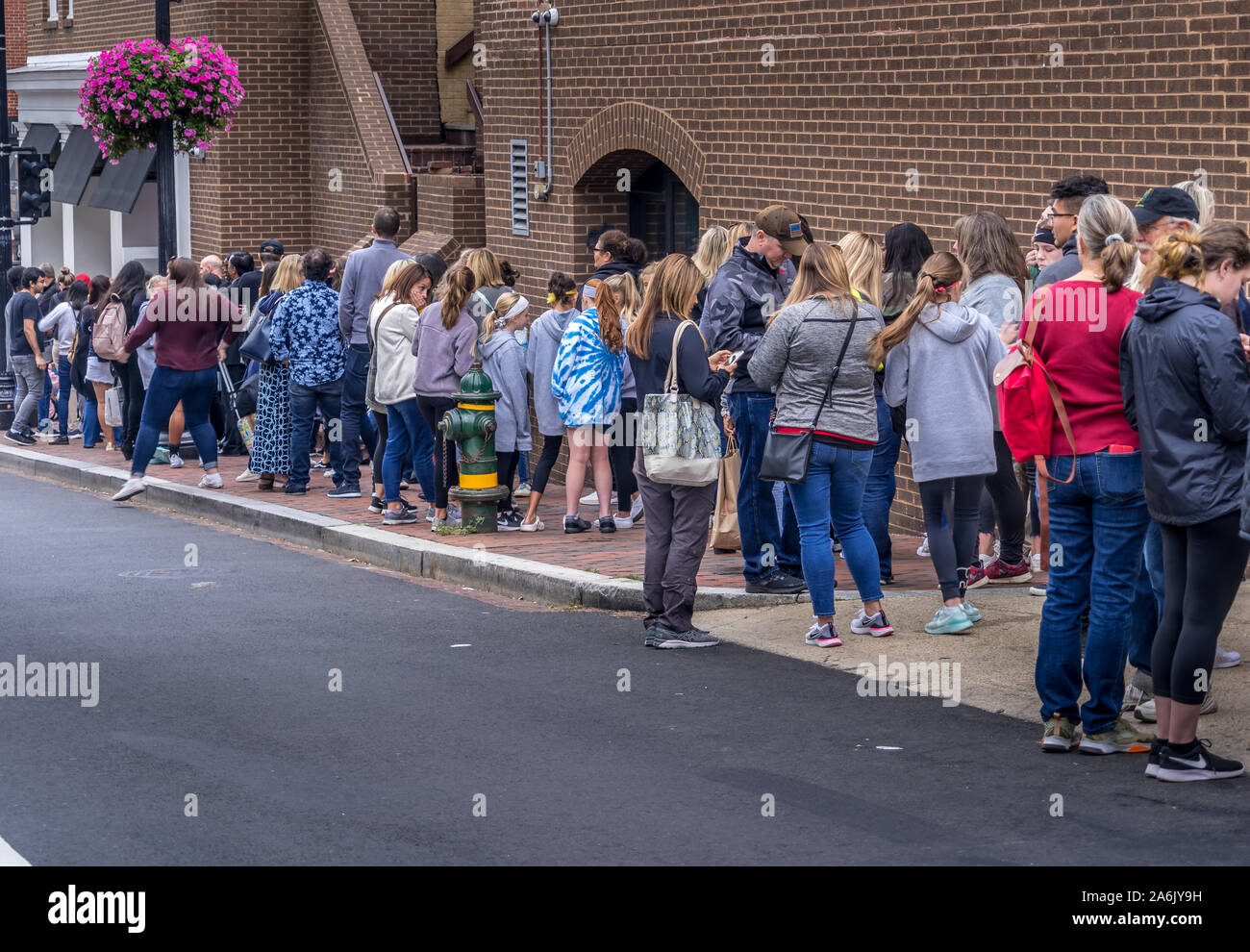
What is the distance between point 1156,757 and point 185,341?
31.1ft

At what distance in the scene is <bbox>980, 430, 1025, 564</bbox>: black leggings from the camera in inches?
352

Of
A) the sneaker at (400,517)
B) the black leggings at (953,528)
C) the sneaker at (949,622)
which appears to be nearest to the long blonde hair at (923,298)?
the black leggings at (953,528)

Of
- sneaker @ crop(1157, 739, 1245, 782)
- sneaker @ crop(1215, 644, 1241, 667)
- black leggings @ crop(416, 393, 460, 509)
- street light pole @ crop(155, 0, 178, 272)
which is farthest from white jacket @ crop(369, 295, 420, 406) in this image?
sneaker @ crop(1157, 739, 1245, 782)

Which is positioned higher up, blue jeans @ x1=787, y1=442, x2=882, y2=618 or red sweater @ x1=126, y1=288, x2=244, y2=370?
red sweater @ x1=126, y1=288, x2=244, y2=370

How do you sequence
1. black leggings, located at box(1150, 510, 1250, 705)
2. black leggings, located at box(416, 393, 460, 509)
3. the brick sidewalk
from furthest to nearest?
black leggings, located at box(416, 393, 460, 509)
the brick sidewalk
black leggings, located at box(1150, 510, 1250, 705)

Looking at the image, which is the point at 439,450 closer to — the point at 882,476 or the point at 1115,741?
the point at 882,476

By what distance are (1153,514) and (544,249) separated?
1075 centimetres

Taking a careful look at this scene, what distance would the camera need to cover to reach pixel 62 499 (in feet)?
50.5

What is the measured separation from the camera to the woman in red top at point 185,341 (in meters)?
13.6

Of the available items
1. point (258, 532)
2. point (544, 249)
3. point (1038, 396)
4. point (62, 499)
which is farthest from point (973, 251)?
point (62, 499)

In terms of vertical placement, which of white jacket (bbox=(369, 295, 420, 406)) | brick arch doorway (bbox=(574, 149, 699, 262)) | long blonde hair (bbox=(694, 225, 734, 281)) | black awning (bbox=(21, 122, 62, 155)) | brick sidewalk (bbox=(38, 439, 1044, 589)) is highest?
black awning (bbox=(21, 122, 62, 155))

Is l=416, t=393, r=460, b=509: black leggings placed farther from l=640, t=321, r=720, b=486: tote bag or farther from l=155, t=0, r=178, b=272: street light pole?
l=155, t=0, r=178, b=272: street light pole

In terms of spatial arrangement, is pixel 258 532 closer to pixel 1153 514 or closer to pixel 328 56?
pixel 1153 514

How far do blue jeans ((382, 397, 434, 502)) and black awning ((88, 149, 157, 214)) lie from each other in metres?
13.9
